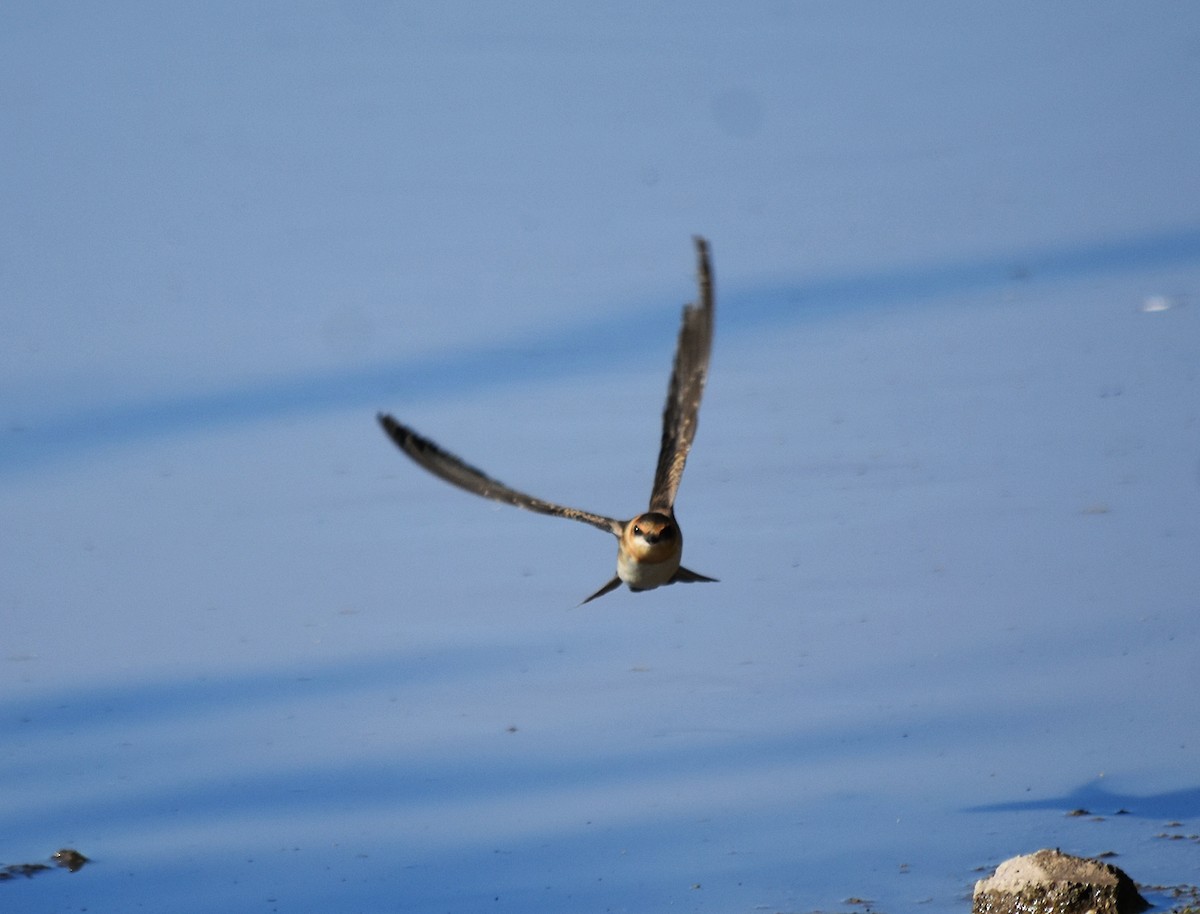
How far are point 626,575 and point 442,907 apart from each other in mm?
991

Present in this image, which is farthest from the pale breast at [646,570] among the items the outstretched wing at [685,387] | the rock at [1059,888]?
the rock at [1059,888]

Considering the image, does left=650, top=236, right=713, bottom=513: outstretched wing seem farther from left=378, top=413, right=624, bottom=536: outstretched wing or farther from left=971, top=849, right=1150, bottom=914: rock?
left=971, top=849, right=1150, bottom=914: rock

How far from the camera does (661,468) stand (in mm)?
5633

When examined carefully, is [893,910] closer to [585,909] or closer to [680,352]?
[585,909]

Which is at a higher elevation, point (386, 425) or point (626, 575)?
point (386, 425)

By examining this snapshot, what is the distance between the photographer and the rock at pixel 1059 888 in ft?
16.3

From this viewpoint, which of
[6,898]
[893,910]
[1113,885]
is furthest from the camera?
[6,898]

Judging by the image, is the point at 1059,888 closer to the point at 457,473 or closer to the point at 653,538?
the point at 653,538

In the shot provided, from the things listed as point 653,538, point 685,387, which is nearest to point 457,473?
point 653,538

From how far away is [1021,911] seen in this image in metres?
5.02

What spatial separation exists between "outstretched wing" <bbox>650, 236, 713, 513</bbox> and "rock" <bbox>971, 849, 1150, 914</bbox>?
128 centimetres

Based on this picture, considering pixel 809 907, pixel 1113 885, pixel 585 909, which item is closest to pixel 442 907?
pixel 585 909

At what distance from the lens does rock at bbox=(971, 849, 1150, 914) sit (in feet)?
16.3

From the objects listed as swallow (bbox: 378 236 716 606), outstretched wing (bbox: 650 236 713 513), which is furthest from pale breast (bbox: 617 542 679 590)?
outstretched wing (bbox: 650 236 713 513)
